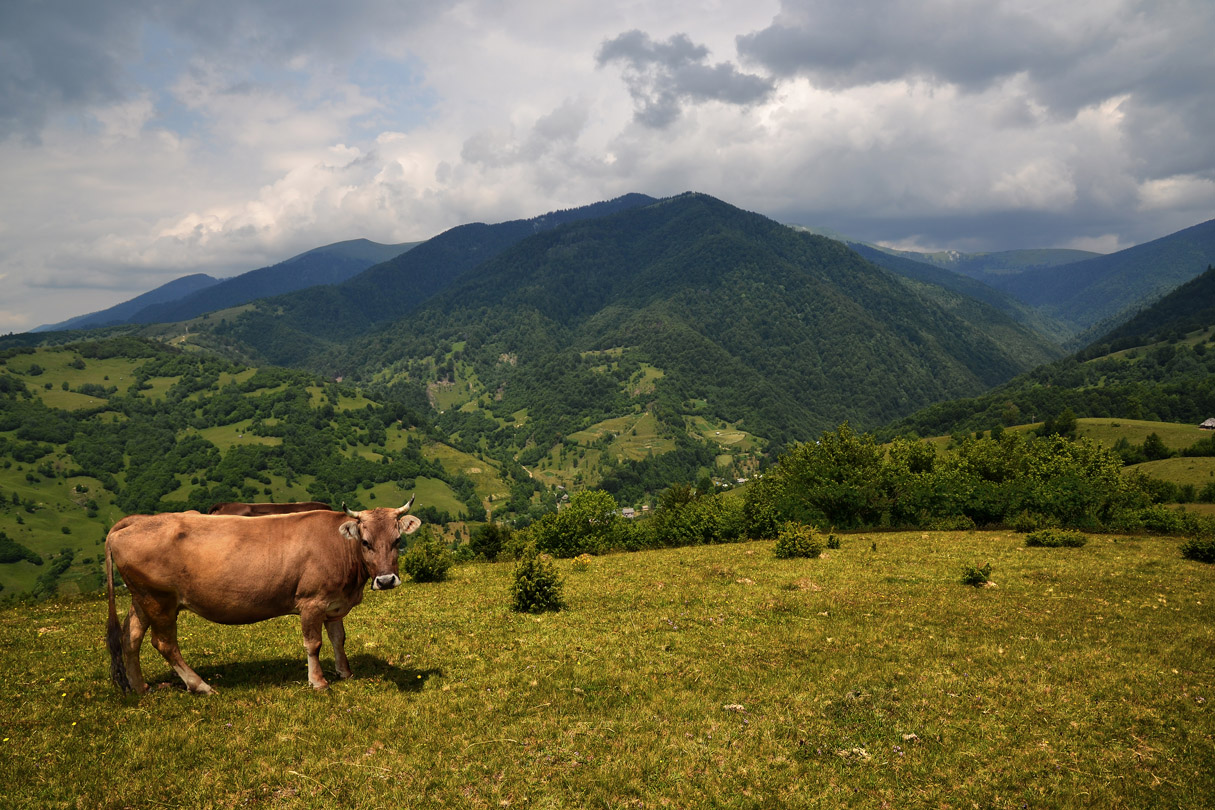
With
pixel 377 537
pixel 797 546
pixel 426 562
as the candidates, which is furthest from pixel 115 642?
pixel 797 546

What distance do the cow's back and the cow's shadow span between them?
200 centimetres

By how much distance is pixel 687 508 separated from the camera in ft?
157

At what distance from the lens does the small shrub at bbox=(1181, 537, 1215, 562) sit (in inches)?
1171

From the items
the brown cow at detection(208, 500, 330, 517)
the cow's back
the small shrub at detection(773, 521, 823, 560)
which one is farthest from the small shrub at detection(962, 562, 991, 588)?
the brown cow at detection(208, 500, 330, 517)

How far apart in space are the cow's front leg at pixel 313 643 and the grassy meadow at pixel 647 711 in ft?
1.37

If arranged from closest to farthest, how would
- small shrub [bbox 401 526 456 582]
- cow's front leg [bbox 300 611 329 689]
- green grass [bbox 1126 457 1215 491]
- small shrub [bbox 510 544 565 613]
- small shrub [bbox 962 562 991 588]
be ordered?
cow's front leg [bbox 300 611 329 689] → small shrub [bbox 510 544 565 613] → small shrub [bbox 962 562 991 588] → small shrub [bbox 401 526 456 582] → green grass [bbox 1126 457 1215 491]

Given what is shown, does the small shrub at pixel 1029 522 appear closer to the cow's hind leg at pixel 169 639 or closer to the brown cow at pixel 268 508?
the brown cow at pixel 268 508

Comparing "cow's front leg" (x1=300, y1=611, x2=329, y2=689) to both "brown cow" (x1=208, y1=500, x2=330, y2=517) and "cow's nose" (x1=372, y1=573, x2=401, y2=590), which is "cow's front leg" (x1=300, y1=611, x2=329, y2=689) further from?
"brown cow" (x1=208, y1=500, x2=330, y2=517)

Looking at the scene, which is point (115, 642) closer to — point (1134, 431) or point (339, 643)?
point (339, 643)

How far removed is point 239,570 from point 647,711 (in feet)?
29.3

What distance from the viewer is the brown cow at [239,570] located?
425 inches

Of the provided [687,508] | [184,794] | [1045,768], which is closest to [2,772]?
[184,794]

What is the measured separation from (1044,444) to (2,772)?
247 feet

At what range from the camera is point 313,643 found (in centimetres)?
1186
